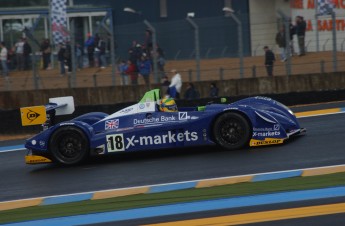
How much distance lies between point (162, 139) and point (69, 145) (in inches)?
60.3

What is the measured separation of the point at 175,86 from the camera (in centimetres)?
1903

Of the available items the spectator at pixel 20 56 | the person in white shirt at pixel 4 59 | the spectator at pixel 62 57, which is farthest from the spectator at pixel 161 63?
the person in white shirt at pixel 4 59

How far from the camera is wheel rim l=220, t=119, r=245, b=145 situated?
12.0 metres

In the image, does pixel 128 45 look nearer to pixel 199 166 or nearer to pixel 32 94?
pixel 32 94

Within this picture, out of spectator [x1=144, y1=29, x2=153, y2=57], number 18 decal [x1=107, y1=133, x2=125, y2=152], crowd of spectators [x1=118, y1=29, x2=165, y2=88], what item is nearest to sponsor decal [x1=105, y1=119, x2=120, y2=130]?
number 18 decal [x1=107, y1=133, x2=125, y2=152]

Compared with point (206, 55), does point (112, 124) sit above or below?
below

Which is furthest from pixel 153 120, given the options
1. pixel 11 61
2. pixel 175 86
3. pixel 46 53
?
pixel 11 61

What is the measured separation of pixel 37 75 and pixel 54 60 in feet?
1.93

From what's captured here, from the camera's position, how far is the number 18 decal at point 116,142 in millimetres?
12148

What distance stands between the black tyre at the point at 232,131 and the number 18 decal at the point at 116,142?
1445mm

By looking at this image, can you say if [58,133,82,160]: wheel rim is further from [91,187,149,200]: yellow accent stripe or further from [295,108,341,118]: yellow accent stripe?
[295,108,341,118]: yellow accent stripe

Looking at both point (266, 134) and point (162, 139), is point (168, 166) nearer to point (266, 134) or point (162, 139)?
point (162, 139)

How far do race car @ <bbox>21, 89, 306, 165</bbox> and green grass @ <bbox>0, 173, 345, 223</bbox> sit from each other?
2071mm

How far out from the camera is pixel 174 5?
103 feet
